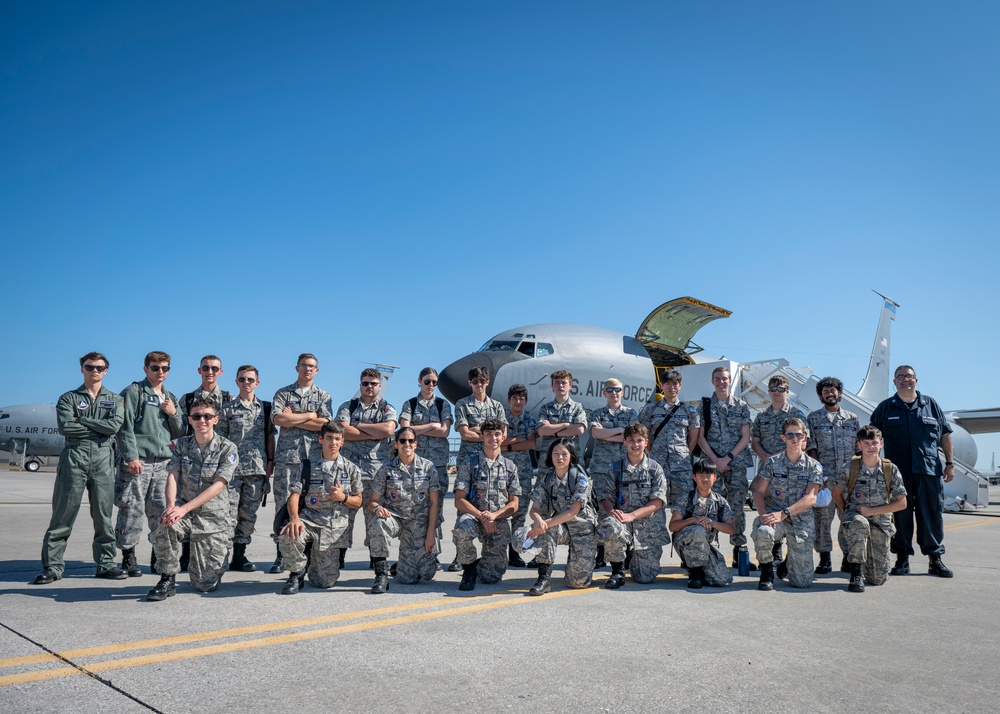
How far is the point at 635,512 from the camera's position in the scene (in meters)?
6.23

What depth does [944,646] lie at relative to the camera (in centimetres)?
416

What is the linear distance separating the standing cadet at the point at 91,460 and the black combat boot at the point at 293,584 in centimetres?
180

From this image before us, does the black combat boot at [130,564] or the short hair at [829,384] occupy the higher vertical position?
the short hair at [829,384]

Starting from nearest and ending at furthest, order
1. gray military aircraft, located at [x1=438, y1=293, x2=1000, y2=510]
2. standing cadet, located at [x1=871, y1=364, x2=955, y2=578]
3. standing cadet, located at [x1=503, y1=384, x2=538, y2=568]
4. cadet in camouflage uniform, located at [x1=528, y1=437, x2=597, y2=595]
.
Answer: cadet in camouflage uniform, located at [x1=528, y1=437, x2=597, y2=595] < standing cadet, located at [x1=871, y1=364, x2=955, y2=578] < standing cadet, located at [x1=503, y1=384, x2=538, y2=568] < gray military aircraft, located at [x1=438, y1=293, x2=1000, y2=510]

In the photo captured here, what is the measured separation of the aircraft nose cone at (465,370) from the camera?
A: 42.2 feet

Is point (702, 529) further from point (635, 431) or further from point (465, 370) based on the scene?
point (465, 370)

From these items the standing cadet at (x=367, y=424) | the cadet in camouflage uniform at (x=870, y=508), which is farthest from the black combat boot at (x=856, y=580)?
the standing cadet at (x=367, y=424)

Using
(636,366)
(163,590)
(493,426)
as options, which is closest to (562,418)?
(493,426)

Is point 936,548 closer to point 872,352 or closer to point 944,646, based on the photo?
point 944,646

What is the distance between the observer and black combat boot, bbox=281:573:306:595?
5434 millimetres

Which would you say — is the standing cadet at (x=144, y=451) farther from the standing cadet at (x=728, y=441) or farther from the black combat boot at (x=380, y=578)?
the standing cadet at (x=728, y=441)

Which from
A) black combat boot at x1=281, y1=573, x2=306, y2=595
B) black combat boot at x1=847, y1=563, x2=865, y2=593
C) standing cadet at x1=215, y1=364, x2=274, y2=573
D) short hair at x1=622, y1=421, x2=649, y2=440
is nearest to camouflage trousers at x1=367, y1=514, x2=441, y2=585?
black combat boot at x1=281, y1=573, x2=306, y2=595

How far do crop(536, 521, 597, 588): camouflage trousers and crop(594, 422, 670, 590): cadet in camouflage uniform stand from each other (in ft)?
0.53

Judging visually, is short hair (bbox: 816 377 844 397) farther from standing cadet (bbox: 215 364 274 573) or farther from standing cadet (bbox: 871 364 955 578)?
standing cadet (bbox: 215 364 274 573)
